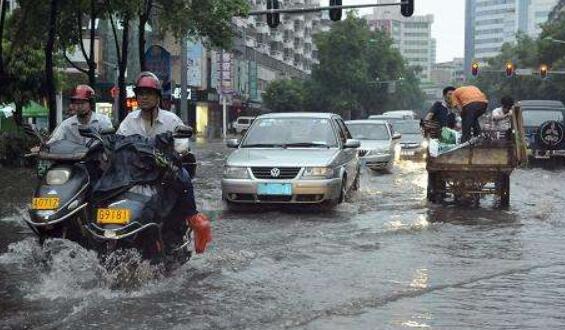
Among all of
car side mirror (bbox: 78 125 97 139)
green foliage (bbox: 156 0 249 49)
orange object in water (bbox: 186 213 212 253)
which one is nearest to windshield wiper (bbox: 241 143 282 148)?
orange object in water (bbox: 186 213 212 253)

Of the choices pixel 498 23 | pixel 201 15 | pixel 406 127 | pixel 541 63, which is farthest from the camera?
pixel 498 23

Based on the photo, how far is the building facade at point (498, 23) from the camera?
181 meters

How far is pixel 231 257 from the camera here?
7426 millimetres

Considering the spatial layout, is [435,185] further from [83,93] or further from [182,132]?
[182,132]

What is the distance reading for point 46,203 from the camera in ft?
19.1

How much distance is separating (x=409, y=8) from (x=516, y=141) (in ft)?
38.4

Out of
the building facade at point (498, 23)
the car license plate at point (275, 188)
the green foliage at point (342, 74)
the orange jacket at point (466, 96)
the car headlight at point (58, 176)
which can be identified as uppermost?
the building facade at point (498, 23)

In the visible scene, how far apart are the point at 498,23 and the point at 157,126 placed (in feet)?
649

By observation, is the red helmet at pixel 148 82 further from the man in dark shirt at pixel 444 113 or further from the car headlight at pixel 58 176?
the man in dark shirt at pixel 444 113

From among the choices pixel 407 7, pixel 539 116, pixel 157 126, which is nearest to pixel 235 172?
pixel 157 126

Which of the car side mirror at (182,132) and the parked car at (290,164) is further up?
the car side mirror at (182,132)

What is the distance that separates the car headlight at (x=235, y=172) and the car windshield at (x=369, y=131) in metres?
9.94

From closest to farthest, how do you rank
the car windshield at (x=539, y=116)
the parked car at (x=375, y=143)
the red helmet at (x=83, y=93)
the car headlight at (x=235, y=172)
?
1. the red helmet at (x=83, y=93)
2. the car headlight at (x=235, y=172)
3. the parked car at (x=375, y=143)
4. the car windshield at (x=539, y=116)

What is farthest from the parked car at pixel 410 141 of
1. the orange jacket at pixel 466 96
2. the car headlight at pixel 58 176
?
the car headlight at pixel 58 176
